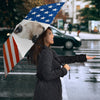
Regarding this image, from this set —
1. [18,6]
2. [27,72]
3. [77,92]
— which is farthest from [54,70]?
[18,6]

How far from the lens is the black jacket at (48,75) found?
8.18 ft

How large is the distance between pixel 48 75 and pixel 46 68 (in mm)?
87

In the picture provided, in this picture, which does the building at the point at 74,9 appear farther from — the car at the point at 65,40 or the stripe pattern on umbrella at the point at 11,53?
the stripe pattern on umbrella at the point at 11,53

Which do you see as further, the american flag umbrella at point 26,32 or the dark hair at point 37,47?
the dark hair at point 37,47

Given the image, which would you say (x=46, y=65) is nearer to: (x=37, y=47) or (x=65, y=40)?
(x=37, y=47)

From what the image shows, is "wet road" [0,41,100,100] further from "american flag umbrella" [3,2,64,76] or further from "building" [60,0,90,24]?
"building" [60,0,90,24]

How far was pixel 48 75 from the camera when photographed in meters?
2.51

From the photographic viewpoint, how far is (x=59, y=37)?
15.6m

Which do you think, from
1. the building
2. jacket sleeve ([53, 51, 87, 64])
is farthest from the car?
the building

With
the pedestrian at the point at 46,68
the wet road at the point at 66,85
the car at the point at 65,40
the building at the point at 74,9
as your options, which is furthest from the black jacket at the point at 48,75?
the building at the point at 74,9

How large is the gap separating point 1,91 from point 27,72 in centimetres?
257

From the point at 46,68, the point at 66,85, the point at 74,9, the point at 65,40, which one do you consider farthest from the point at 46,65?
the point at 74,9

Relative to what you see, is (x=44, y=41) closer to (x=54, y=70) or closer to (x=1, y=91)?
(x=54, y=70)

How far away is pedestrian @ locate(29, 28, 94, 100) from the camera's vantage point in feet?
8.21
